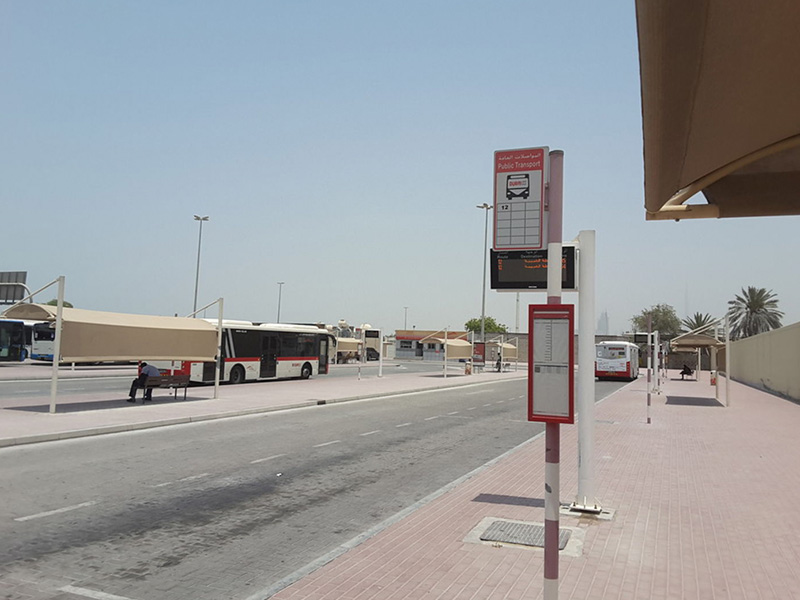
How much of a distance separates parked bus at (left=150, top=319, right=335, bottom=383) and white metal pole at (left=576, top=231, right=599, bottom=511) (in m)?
18.9

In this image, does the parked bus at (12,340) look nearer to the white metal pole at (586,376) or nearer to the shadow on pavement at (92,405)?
the shadow on pavement at (92,405)

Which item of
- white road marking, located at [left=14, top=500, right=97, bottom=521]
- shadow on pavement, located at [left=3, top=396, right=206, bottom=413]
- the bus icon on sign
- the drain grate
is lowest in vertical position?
white road marking, located at [left=14, top=500, right=97, bottom=521]

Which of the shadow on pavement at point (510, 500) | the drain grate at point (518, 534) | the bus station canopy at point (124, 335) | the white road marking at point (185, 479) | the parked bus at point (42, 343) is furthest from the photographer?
the parked bus at point (42, 343)

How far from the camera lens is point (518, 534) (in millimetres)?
6926

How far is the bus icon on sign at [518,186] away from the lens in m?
5.25

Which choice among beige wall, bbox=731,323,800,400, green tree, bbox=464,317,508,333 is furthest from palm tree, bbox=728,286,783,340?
green tree, bbox=464,317,508,333

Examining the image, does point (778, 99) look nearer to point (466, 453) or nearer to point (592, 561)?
point (592, 561)

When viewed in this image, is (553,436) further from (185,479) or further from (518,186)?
(185,479)

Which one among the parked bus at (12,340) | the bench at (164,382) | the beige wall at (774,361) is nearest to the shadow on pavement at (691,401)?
the beige wall at (774,361)

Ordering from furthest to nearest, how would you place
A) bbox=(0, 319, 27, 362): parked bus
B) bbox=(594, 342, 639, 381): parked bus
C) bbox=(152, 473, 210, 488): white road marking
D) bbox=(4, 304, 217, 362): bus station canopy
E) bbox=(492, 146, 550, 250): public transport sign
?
bbox=(594, 342, 639, 381): parked bus, bbox=(0, 319, 27, 362): parked bus, bbox=(4, 304, 217, 362): bus station canopy, bbox=(152, 473, 210, 488): white road marking, bbox=(492, 146, 550, 250): public transport sign

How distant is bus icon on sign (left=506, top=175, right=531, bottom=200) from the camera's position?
17.2 ft

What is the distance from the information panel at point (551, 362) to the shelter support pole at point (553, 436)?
0.46 ft

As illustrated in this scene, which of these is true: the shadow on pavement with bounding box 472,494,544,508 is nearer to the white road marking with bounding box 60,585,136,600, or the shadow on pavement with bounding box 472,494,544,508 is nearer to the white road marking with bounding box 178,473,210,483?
the white road marking with bounding box 178,473,210,483

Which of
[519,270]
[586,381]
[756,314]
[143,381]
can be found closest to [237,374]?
[143,381]
